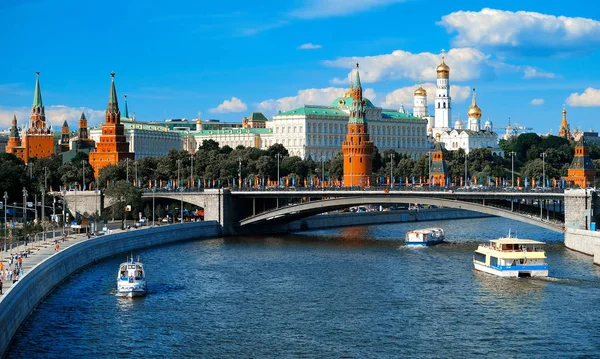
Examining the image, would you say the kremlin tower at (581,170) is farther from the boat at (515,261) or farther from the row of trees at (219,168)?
the boat at (515,261)

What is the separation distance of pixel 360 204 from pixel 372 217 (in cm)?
2618

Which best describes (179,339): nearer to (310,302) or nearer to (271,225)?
(310,302)

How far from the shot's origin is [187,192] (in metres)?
108

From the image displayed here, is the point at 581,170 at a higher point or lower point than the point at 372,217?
higher

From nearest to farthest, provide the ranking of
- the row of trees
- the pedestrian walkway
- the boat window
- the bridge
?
the pedestrian walkway < the boat window < the bridge < the row of trees

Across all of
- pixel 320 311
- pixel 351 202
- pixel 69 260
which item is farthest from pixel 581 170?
pixel 320 311

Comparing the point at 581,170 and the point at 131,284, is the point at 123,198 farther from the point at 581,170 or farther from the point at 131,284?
the point at 581,170

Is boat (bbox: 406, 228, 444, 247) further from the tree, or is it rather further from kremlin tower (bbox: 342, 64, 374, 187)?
kremlin tower (bbox: 342, 64, 374, 187)

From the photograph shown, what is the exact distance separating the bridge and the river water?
645 cm

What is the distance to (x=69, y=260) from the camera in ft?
213

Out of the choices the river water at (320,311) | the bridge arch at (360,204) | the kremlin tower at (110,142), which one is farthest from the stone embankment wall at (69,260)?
the kremlin tower at (110,142)

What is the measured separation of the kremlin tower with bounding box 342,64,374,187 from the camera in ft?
460

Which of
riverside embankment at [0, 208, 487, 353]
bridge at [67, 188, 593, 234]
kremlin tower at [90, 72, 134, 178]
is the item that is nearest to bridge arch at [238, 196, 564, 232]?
bridge at [67, 188, 593, 234]

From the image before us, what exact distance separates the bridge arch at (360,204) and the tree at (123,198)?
1286 centimetres
